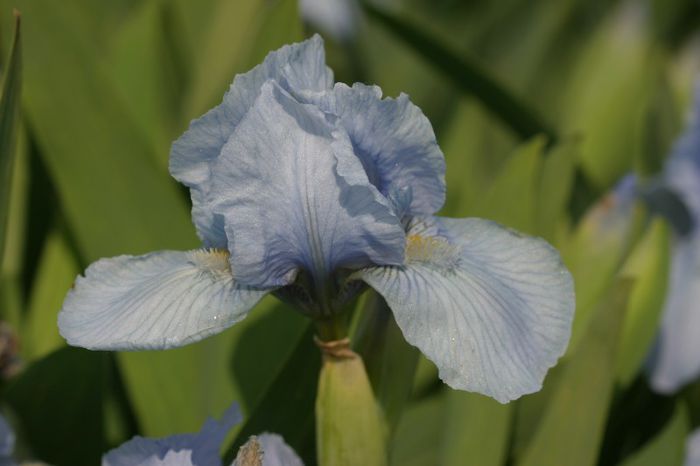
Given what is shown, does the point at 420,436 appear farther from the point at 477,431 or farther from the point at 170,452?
the point at 170,452

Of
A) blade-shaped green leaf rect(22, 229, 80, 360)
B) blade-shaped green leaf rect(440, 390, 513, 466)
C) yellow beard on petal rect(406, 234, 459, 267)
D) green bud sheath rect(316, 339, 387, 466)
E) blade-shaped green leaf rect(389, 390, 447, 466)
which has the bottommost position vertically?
blade-shaped green leaf rect(22, 229, 80, 360)

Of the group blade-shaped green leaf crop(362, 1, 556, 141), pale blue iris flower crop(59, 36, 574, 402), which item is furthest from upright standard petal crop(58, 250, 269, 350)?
blade-shaped green leaf crop(362, 1, 556, 141)

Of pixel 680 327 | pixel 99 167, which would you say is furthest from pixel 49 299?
pixel 680 327

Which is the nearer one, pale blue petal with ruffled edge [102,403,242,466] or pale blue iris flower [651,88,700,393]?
pale blue petal with ruffled edge [102,403,242,466]

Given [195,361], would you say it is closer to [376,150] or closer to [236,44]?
[376,150]

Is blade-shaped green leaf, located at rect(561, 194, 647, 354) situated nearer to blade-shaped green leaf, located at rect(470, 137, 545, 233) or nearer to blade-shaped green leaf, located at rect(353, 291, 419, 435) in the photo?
blade-shaped green leaf, located at rect(470, 137, 545, 233)
